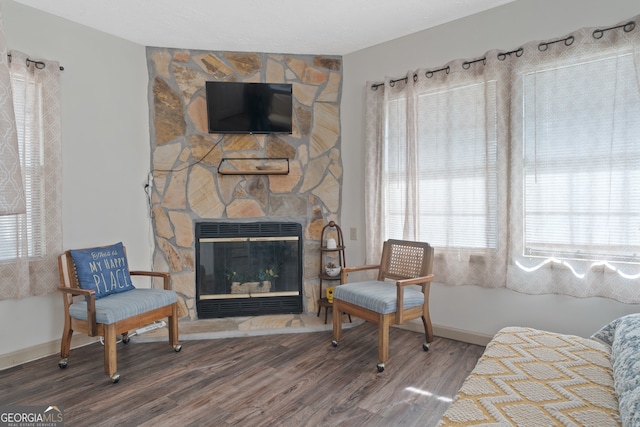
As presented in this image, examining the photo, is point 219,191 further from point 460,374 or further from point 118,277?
point 460,374

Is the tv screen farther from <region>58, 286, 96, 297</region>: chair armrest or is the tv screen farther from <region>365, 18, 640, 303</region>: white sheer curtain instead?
<region>58, 286, 96, 297</region>: chair armrest

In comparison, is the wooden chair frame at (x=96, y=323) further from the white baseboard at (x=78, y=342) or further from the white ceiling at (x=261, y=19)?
the white ceiling at (x=261, y=19)

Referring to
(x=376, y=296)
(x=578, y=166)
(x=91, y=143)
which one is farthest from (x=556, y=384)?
(x=91, y=143)

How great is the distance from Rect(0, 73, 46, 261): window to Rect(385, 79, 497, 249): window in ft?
9.20

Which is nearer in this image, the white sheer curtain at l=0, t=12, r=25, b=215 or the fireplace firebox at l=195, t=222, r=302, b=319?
the white sheer curtain at l=0, t=12, r=25, b=215

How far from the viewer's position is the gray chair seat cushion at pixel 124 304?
2.39 metres

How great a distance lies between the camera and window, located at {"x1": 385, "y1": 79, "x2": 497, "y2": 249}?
2885 millimetres

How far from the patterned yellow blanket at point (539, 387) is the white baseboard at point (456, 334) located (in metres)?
1.20

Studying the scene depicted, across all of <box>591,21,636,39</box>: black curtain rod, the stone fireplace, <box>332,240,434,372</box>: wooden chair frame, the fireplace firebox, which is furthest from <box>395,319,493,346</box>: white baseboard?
<box>591,21,636,39</box>: black curtain rod

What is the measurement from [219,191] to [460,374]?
100 inches

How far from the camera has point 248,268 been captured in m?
3.69

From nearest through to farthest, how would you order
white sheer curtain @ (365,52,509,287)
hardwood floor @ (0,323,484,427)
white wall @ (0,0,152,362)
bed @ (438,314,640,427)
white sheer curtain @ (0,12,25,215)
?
white sheer curtain @ (0,12,25,215), bed @ (438,314,640,427), hardwood floor @ (0,323,484,427), white wall @ (0,0,152,362), white sheer curtain @ (365,52,509,287)

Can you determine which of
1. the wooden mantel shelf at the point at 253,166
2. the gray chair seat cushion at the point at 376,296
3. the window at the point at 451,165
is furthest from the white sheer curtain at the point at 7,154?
the wooden mantel shelf at the point at 253,166

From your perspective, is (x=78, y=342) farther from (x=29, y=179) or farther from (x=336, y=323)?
(x=336, y=323)
